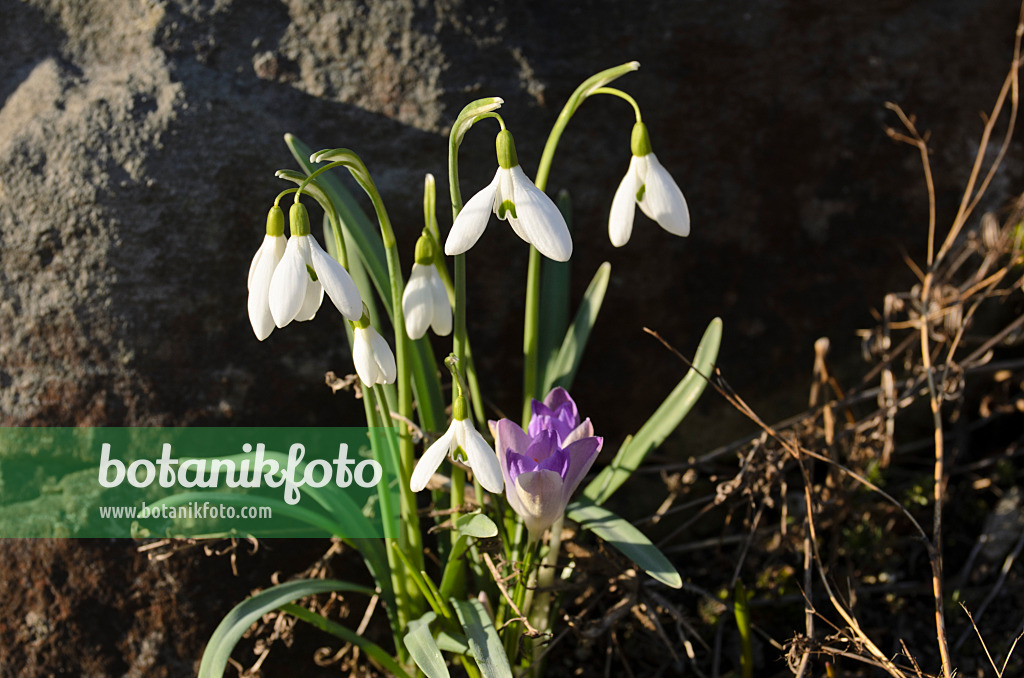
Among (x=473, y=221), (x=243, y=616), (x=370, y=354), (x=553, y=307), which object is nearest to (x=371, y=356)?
(x=370, y=354)

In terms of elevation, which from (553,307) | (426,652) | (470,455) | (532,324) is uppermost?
(553,307)

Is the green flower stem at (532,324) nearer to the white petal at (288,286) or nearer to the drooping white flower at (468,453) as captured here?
the drooping white flower at (468,453)

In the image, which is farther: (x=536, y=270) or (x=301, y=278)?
(x=536, y=270)

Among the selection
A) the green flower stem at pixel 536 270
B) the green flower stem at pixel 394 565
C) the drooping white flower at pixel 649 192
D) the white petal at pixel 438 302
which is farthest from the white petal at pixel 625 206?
the green flower stem at pixel 394 565

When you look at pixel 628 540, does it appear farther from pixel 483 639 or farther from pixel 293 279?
pixel 293 279

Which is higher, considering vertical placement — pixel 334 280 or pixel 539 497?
pixel 334 280

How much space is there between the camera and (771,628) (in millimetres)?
1630

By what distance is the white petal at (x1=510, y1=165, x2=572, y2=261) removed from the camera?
0.96m

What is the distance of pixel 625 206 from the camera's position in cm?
110

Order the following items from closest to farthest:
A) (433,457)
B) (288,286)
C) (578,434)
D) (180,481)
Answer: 1. (288,286)
2. (433,457)
3. (578,434)
4. (180,481)

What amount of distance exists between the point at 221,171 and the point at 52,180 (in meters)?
0.30

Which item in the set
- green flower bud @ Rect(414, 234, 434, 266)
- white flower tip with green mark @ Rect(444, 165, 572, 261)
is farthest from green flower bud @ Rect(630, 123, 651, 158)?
green flower bud @ Rect(414, 234, 434, 266)

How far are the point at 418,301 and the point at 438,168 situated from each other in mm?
628

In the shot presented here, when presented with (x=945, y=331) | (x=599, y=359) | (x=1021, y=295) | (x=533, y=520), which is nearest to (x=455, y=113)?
(x=599, y=359)
